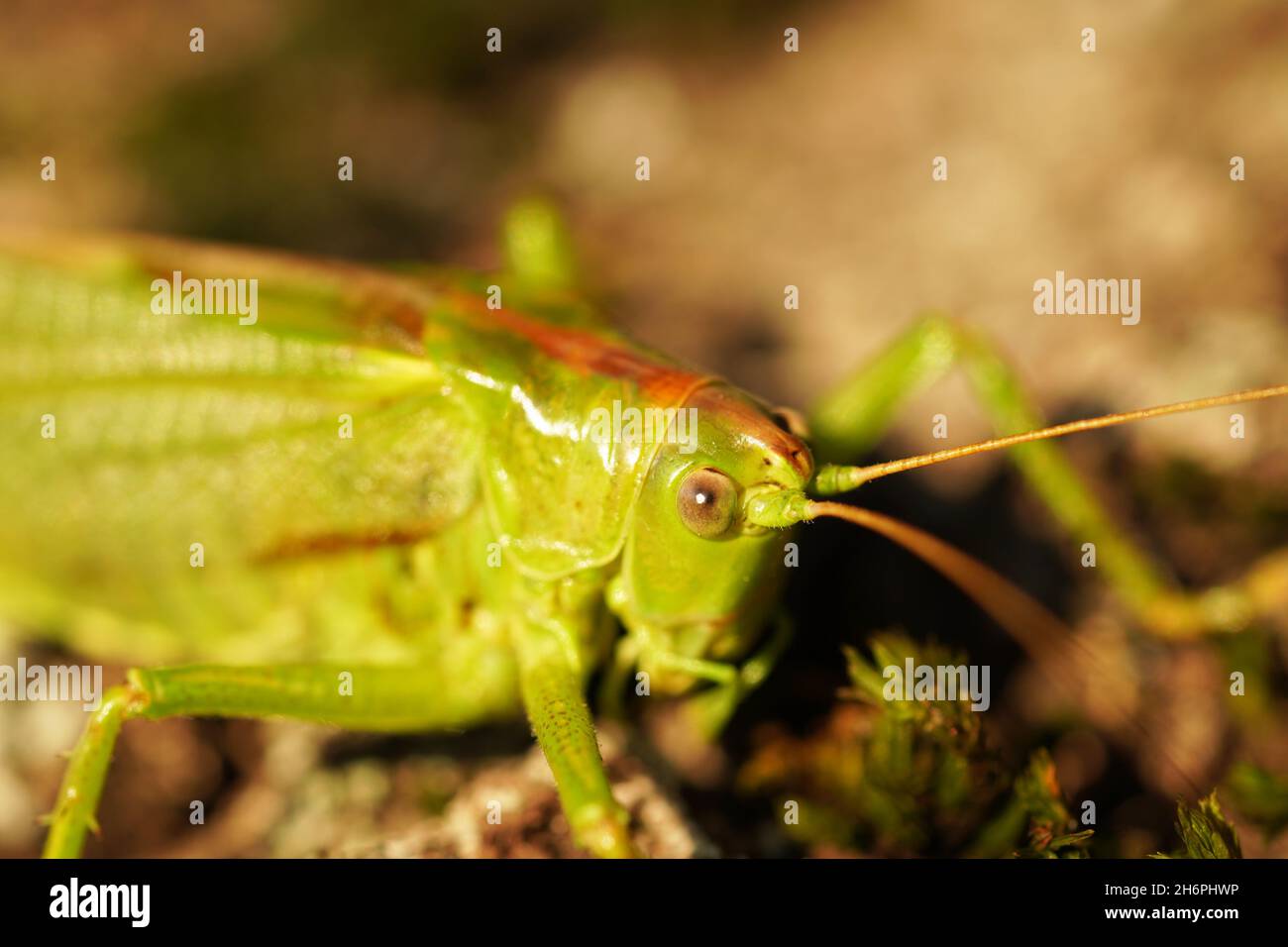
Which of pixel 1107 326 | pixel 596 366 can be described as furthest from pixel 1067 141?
pixel 596 366

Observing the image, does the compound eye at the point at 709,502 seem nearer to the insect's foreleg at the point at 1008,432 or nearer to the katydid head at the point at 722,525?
the katydid head at the point at 722,525

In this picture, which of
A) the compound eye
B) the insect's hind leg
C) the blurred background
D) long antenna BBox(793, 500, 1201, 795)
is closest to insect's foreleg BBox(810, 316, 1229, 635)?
the blurred background

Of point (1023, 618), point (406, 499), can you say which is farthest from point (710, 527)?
point (1023, 618)

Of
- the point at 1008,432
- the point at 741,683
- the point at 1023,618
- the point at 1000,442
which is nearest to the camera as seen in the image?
the point at 1000,442

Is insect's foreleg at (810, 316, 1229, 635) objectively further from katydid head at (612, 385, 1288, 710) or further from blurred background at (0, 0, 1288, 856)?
katydid head at (612, 385, 1288, 710)

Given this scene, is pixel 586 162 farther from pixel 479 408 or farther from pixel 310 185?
pixel 479 408

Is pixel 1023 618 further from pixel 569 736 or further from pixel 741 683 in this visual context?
pixel 569 736
